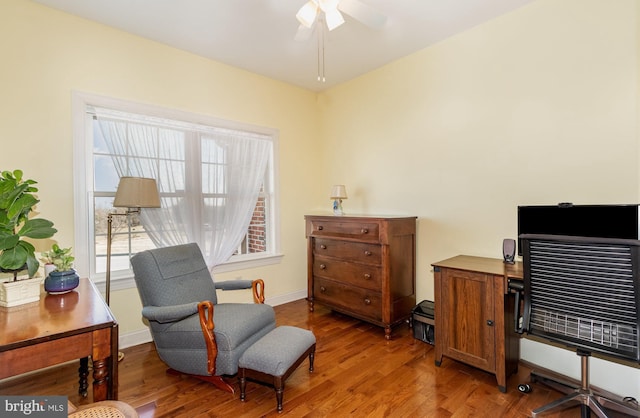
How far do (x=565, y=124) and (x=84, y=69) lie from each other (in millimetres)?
3987

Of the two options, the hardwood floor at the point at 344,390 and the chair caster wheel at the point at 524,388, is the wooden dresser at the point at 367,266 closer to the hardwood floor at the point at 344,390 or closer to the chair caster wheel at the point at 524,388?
the hardwood floor at the point at 344,390

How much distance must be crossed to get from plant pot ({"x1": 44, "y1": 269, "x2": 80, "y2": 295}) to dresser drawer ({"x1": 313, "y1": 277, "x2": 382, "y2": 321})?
234 centimetres

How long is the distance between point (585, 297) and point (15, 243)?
306cm

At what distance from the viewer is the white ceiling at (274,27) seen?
2.52 meters

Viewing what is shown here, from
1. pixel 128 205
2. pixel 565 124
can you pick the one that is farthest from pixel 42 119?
pixel 565 124

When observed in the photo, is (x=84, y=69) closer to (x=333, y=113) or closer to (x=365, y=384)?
(x=333, y=113)

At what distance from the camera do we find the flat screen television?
192 cm

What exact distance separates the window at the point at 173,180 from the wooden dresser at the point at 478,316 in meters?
2.22

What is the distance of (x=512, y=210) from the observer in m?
2.65

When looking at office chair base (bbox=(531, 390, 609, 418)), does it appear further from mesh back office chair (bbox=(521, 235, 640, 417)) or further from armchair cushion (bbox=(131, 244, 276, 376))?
armchair cushion (bbox=(131, 244, 276, 376))

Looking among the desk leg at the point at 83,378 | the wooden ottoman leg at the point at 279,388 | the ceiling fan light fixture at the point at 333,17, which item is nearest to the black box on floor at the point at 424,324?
the wooden ottoman leg at the point at 279,388

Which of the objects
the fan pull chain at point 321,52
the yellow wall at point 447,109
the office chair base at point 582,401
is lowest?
the office chair base at point 582,401

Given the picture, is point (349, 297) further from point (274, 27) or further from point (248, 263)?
point (274, 27)

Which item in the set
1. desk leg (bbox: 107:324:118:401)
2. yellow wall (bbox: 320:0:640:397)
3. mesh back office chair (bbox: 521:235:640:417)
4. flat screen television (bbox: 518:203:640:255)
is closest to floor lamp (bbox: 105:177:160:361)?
desk leg (bbox: 107:324:118:401)
